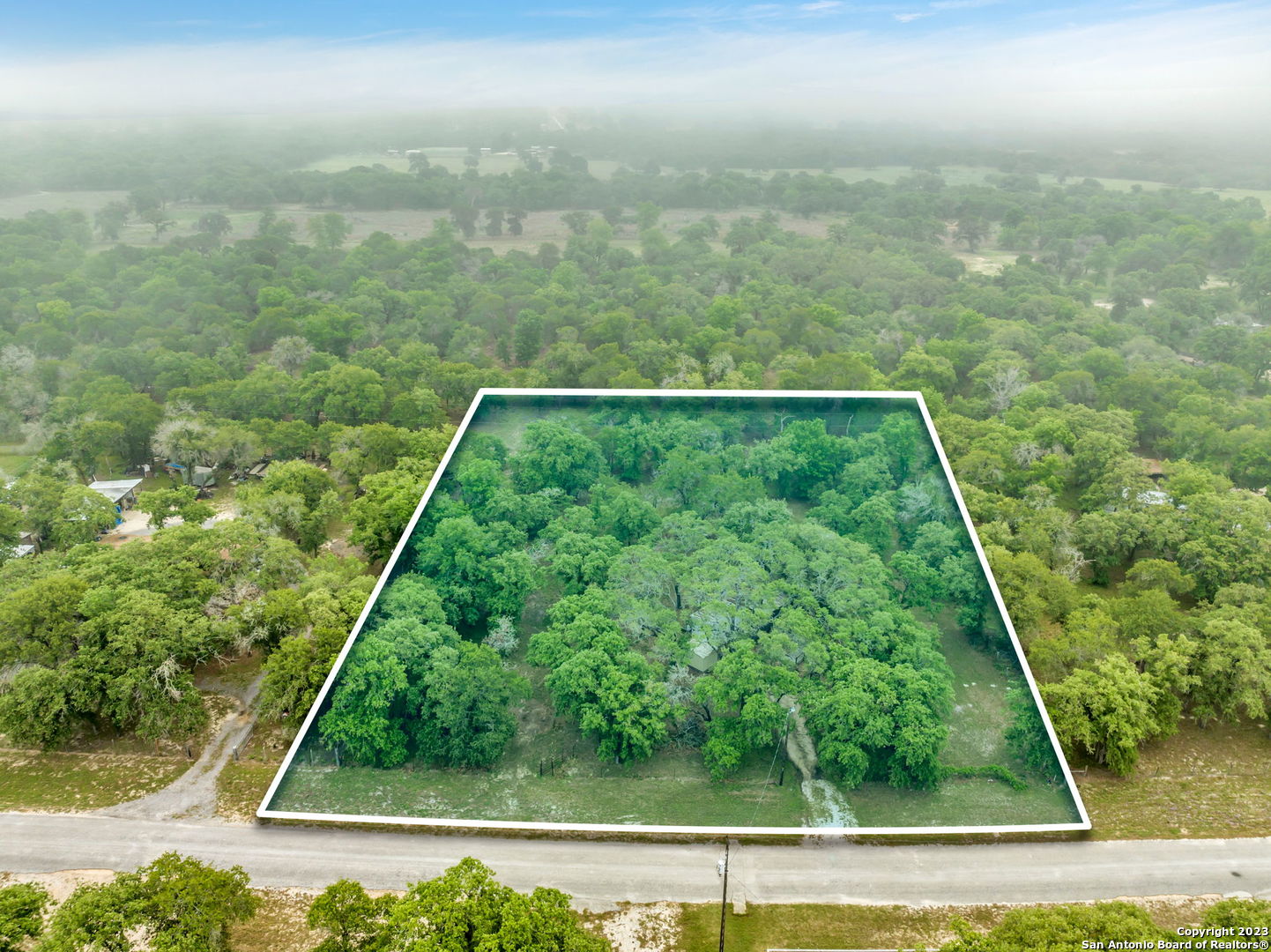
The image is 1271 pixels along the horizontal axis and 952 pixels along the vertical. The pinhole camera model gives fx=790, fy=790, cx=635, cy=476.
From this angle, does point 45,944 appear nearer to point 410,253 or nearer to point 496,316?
point 496,316

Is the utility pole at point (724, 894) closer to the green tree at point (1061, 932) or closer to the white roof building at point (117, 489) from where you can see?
the green tree at point (1061, 932)

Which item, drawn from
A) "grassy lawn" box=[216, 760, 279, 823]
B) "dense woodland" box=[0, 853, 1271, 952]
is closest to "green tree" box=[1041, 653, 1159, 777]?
"dense woodland" box=[0, 853, 1271, 952]

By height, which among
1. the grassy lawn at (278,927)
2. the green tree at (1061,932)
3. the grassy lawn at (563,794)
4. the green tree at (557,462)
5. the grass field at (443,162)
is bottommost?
the grassy lawn at (278,927)

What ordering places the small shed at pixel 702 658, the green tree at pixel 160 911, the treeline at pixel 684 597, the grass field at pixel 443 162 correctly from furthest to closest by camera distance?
the grass field at pixel 443 162
the small shed at pixel 702 658
the green tree at pixel 160 911
the treeline at pixel 684 597

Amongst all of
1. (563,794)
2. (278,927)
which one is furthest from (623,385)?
(563,794)

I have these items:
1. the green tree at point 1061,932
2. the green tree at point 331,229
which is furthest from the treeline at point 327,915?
the green tree at point 331,229

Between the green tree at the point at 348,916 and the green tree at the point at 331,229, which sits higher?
the green tree at the point at 331,229
